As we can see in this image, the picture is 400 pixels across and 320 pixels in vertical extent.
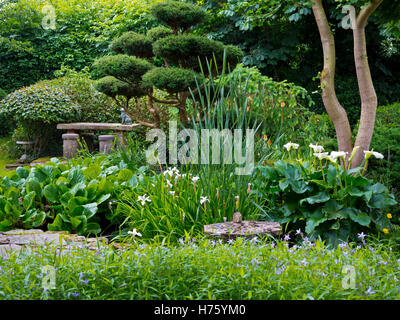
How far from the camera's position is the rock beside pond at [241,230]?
99.7 inches

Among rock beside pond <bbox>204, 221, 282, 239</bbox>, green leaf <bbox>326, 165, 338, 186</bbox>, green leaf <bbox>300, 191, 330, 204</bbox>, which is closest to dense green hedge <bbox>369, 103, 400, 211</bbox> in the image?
green leaf <bbox>326, 165, 338, 186</bbox>

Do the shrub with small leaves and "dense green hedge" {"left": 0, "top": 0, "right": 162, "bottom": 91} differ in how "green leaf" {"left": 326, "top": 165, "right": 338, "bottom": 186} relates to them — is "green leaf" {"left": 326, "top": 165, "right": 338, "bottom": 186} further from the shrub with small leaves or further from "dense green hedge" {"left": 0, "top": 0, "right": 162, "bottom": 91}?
"dense green hedge" {"left": 0, "top": 0, "right": 162, "bottom": 91}

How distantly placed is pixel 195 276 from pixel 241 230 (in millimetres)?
899

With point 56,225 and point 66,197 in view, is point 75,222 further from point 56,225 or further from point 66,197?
point 66,197

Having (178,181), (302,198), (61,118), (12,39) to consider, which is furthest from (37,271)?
(12,39)

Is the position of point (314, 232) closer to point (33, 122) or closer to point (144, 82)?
point (144, 82)

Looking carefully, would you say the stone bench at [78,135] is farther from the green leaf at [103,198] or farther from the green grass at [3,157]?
the green leaf at [103,198]

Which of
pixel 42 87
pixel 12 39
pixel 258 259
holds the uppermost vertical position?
pixel 12 39

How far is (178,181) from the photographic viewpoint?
10.9ft

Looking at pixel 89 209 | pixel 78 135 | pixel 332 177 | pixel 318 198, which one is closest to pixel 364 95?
pixel 332 177

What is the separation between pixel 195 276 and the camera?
174cm

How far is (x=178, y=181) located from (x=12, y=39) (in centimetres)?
828
